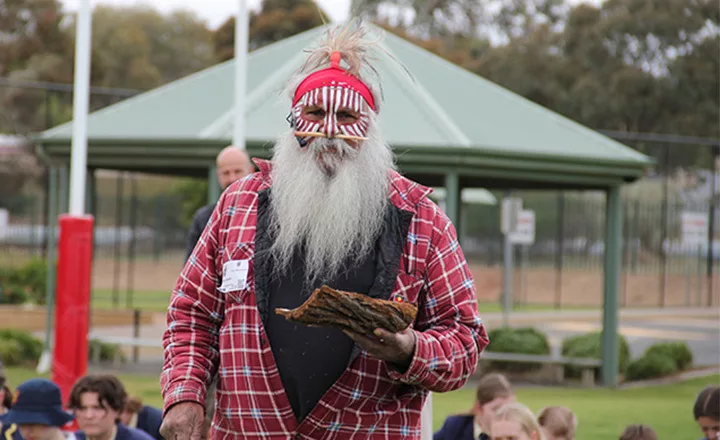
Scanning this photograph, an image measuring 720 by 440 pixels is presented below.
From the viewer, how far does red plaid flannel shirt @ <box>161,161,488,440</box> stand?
2955mm

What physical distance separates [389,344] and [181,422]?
0.58 meters

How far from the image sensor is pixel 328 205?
3074 mm

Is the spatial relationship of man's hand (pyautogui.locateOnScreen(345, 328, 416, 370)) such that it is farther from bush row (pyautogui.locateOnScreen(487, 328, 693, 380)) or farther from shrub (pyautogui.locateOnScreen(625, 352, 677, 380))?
shrub (pyautogui.locateOnScreen(625, 352, 677, 380))

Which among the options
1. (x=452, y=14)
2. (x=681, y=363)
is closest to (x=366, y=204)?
(x=681, y=363)

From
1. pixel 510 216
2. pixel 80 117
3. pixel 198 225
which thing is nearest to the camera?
pixel 198 225

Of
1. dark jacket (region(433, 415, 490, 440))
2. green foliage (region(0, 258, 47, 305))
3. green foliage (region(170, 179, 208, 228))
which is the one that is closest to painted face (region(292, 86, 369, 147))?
dark jacket (region(433, 415, 490, 440))

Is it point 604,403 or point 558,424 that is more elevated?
point 558,424

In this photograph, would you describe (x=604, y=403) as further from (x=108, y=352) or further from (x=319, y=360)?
(x=319, y=360)

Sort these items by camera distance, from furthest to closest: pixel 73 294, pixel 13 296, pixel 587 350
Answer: pixel 13 296 < pixel 587 350 < pixel 73 294

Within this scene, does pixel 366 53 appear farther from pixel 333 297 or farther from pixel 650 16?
pixel 650 16

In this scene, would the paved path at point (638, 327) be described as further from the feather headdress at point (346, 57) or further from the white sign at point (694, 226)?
the feather headdress at point (346, 57)

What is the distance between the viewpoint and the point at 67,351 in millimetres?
9148

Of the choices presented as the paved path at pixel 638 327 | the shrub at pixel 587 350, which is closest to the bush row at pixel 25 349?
the paved path at pixel 638 327

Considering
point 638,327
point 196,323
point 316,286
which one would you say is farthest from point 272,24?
point 316,286
